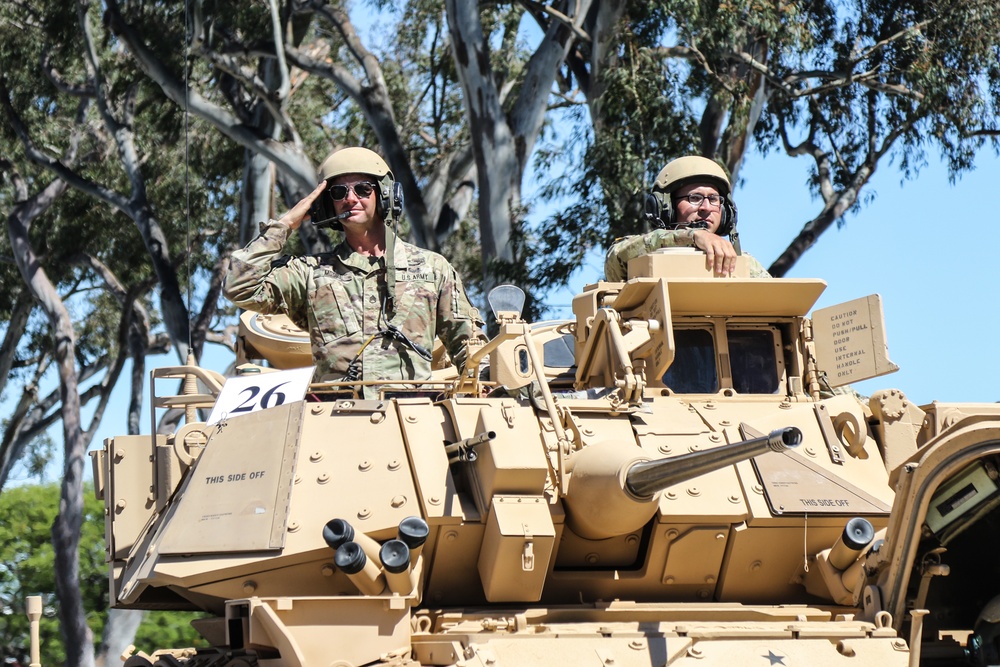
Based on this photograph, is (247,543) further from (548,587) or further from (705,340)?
(705,340)

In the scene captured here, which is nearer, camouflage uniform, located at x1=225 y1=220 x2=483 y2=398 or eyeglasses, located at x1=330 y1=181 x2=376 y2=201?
camouflage uniform, located at x1=225 y1=220 x2=483 y2=398

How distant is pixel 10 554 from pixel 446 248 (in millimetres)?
13484

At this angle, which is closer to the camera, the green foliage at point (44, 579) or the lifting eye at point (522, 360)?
the lifting eye at point (522, 360)

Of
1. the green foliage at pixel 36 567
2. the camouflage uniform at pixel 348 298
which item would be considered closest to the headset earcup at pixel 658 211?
the camouflage uniform at pixel 348 298

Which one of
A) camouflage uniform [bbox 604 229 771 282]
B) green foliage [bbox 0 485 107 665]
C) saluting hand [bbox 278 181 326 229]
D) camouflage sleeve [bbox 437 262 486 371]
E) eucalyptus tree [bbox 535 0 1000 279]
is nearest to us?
saluting hand [bbox 278 181 326 229]

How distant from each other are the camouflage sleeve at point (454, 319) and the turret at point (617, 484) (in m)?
2.00

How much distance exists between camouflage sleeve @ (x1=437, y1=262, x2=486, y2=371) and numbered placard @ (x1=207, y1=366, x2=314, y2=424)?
4.64ft

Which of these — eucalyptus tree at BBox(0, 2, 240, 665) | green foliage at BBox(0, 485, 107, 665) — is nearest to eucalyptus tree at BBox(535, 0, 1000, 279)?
eucalyptus tree at BBox(0, 2, 240, 665)

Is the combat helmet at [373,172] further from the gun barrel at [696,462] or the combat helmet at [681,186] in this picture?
the gun barrel at [696,462]

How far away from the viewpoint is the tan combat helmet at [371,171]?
10328mm

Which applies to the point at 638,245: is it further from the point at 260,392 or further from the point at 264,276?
the point at 260,392

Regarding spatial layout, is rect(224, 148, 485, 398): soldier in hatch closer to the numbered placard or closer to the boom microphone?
the boom microphone

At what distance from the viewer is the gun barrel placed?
729 centimetres

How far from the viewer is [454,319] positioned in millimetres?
10562
